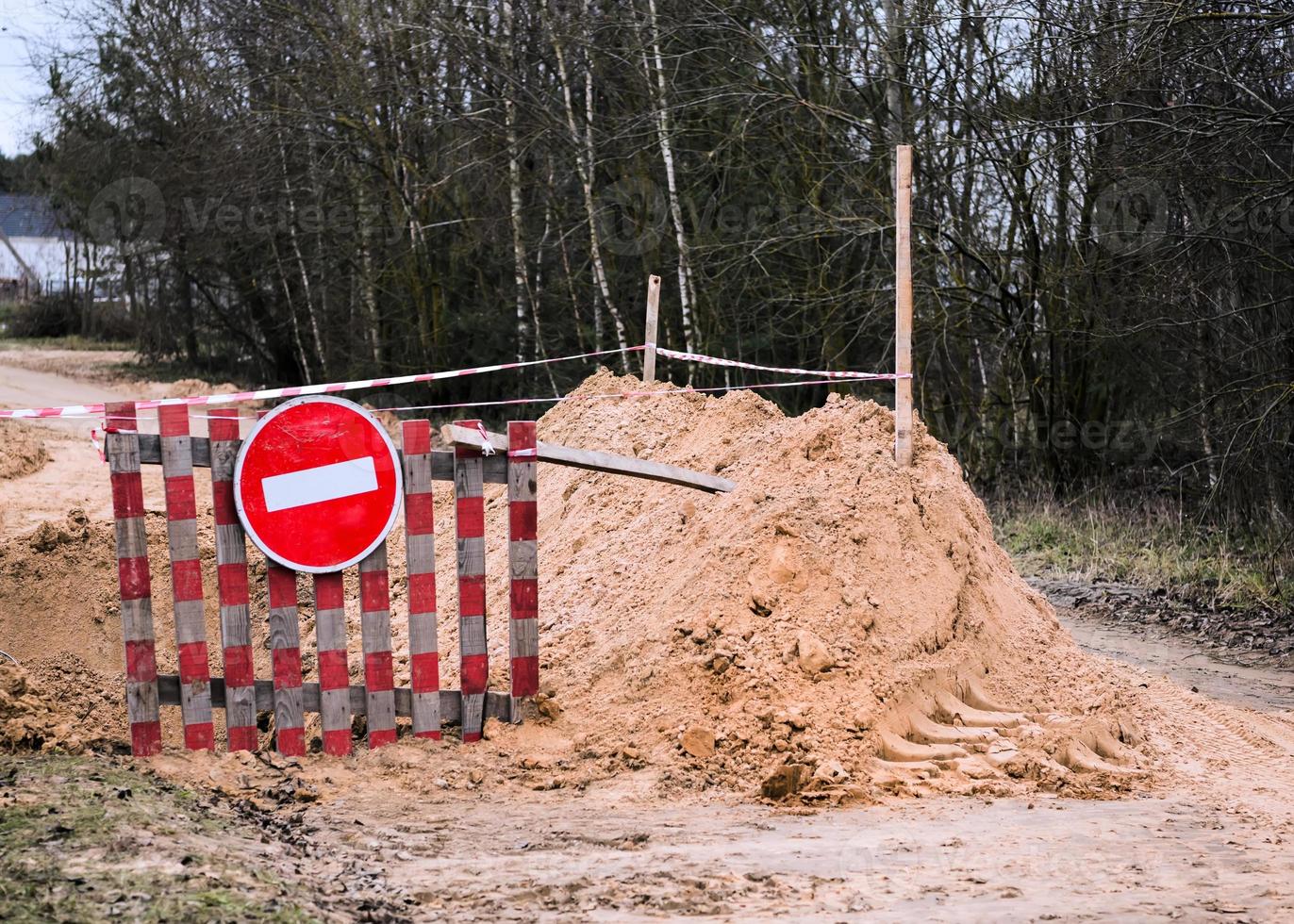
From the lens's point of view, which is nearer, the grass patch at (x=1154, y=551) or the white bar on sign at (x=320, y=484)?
the white bar on sign at (x=320, y=484)

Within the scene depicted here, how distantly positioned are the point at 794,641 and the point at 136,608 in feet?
10.1

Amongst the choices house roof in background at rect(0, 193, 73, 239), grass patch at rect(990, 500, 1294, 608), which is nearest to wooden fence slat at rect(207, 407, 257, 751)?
grass patch at rect(990, 500, 1294, 608)

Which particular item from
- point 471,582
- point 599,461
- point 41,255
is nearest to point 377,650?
point 471,582

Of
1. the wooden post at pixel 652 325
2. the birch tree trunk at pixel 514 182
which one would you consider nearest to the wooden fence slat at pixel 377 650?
the wooden post at pixel 652 325

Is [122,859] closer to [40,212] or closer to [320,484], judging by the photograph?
[320,484]

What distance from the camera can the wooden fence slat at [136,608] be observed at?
548 centimetres

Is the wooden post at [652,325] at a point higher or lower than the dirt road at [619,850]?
higher

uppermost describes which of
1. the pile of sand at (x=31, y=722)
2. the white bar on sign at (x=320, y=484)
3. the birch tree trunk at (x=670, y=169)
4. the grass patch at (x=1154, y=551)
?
the birch tree trunk at (x=670, y=169)

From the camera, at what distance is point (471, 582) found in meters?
5.86

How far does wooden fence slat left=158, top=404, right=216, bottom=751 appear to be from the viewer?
17.9ft

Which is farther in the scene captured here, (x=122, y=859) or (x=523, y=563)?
(x=523, y=563)

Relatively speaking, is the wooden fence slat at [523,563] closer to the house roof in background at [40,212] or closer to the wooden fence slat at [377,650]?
the wooden fence slat at [377,650]

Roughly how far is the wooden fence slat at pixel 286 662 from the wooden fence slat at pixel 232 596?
0.11 m

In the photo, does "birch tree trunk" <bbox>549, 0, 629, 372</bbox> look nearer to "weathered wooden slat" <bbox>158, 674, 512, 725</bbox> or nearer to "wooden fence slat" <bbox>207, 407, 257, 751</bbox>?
"weathered wooden slat" <bbox>158, 674, 512, 725</bbox>
